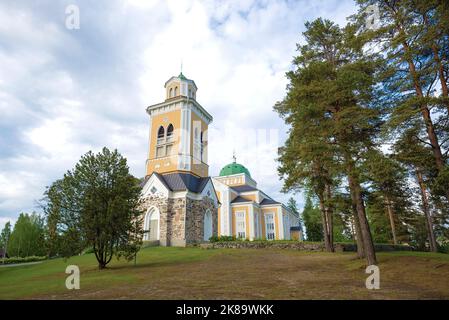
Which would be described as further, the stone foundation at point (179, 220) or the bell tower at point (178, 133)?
the bell tower at point (178, 133)

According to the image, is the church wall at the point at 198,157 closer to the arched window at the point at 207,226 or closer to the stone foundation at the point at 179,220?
the stone foundation at the point at 179,220

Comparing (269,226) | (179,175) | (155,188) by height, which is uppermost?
(179,175)

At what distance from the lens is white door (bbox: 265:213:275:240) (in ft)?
157

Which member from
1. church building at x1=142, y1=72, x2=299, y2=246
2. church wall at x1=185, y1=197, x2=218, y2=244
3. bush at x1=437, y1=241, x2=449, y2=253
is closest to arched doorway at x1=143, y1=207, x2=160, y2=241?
church building at x1=142, y1=72, x2=299, y2=246

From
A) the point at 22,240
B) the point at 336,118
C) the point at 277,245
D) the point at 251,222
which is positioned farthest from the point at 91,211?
the point at 22,240

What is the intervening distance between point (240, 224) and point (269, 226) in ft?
20.7

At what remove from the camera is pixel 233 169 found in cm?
5878

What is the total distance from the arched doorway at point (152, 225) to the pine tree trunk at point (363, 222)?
20804 mm

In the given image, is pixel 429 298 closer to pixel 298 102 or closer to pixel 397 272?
pixel 397 272

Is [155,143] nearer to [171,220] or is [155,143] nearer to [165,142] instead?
[165,142]

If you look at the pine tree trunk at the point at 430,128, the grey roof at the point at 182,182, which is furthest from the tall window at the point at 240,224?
the pine tree trunk at the point at 430,128

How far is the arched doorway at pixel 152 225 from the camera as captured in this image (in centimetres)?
2816
